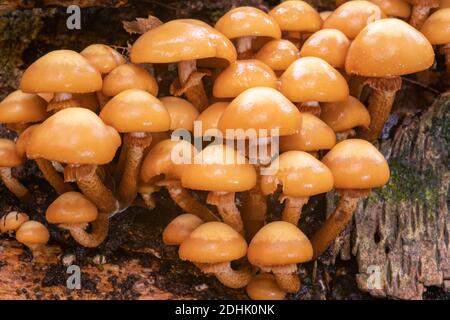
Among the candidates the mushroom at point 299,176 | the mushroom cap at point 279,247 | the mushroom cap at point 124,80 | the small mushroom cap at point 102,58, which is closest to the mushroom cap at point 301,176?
the mushroom at point 299,176

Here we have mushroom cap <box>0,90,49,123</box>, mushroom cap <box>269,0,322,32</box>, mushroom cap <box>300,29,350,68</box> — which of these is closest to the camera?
mushroom cap <box>0,90,49,123</box>

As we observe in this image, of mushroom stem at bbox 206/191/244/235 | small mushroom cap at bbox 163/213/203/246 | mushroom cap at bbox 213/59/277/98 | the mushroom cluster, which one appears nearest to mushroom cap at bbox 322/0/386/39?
the mushroom cluster

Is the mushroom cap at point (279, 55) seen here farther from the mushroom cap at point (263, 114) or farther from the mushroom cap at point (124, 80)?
the mushroom cap at point (124, 80)

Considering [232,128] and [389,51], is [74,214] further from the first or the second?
[389,51]

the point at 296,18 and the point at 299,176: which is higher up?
the point at 296,18

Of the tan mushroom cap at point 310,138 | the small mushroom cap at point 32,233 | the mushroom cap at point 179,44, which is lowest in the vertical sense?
the small mushroom cap at point 32,233

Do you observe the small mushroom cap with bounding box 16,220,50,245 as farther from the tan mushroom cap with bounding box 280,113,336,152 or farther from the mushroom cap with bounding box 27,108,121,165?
the tan mushroom cap with bounding box 280,113,336,152

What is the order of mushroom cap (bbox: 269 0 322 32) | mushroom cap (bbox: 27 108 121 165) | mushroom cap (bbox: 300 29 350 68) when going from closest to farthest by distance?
1. mushroom cap (bbox: 27 108 121 165)
2. mushroom cap (bbox: 300 29 350 68)
3. mushroom cap (bbox: 269 0 322 32)

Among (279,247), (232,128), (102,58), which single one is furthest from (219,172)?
(102,58)
